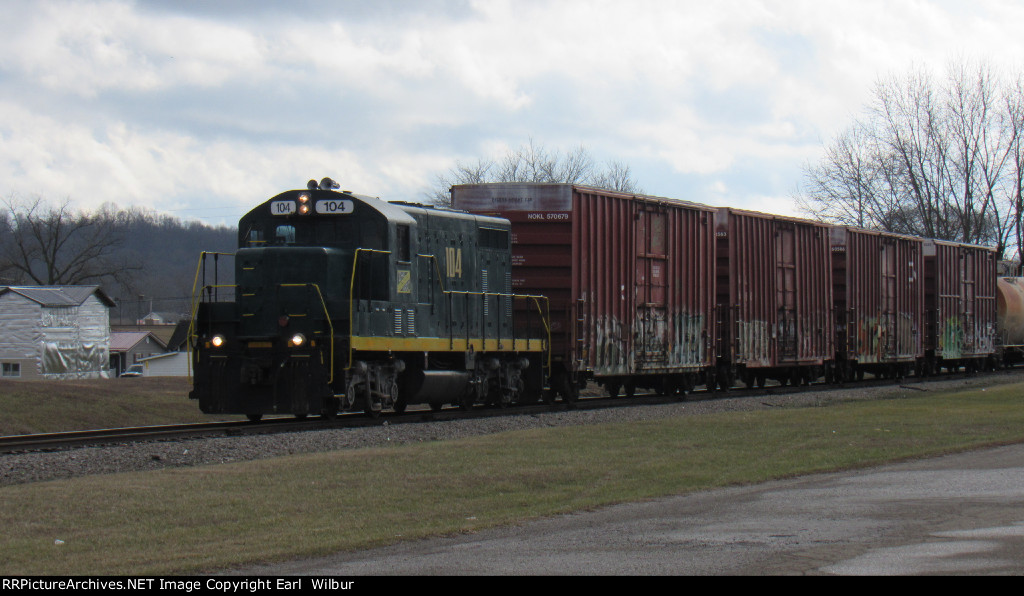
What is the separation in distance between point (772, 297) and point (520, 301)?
9.34 meters

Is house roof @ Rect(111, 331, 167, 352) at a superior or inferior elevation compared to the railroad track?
superior

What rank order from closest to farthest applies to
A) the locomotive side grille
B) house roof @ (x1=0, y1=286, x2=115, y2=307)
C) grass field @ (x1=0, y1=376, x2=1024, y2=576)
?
grass field @ (x1=0, y1=376, x2=1024, y2=576) → the locomotive side grille → house roof @ (x1=0, y1=286, x2=115, y2=307)

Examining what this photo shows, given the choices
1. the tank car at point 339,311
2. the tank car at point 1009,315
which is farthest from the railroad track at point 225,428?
the tank car at point 1009,315

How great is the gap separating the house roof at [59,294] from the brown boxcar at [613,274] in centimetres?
5213

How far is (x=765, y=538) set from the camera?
8.05 meters

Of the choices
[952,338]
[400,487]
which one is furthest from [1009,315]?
[400,487]

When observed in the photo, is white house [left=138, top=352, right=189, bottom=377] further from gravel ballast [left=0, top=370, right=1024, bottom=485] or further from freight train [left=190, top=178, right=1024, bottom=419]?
gravel ballast [left=0, top=370, right=1024, bottom=485]

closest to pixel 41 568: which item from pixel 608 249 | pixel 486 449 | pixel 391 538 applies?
pixel 391 538

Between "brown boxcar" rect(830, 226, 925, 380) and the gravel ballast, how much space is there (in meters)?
10.6

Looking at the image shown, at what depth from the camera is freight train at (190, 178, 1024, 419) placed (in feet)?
57.1

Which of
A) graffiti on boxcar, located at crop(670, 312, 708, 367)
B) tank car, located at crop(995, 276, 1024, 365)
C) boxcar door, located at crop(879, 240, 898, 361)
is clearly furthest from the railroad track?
tank car, located at crop(995, 276, 1024, 365)

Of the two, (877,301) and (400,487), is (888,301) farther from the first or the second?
(400,487)

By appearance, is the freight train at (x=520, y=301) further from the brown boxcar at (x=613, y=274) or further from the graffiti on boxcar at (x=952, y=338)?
the graffiti on boxcar at (x=952, y=338)

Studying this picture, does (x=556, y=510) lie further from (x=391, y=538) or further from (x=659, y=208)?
(x=659, y=208)
